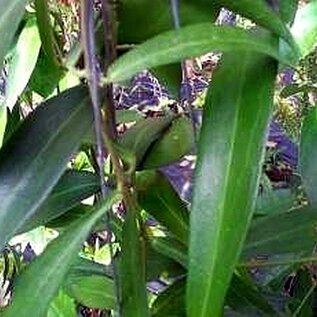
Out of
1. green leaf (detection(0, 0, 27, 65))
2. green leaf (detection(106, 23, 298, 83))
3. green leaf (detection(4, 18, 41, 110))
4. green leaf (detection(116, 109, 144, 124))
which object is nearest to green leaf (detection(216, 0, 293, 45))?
green leaf (detection(106, 23, 298, 83))

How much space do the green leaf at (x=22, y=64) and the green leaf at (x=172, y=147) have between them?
120 millimetres

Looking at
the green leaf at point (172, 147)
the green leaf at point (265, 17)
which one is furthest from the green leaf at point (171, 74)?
the green leaf at point (265, 17)

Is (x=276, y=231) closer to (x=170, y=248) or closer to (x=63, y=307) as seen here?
(x=170, y=248)

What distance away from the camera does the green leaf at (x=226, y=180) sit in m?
0.43

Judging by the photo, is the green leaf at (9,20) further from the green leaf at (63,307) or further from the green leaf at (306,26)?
the green leaf at (63,307)

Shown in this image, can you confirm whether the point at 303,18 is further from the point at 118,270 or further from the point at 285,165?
the point at 285,165

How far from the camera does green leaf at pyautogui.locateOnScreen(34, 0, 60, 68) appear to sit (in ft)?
1.67

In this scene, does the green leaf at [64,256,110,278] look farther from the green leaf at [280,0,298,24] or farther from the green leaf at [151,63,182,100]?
the green leaf at [280,0,298,24]

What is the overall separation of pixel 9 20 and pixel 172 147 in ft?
0.57

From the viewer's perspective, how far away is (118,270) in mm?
512

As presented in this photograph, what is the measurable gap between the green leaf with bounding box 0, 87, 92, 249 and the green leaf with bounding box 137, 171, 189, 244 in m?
0.12

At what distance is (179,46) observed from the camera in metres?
Result: 0.39

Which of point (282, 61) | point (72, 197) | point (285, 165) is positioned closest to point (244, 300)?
point (72, 197)

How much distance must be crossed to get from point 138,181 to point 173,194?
0.11ft
